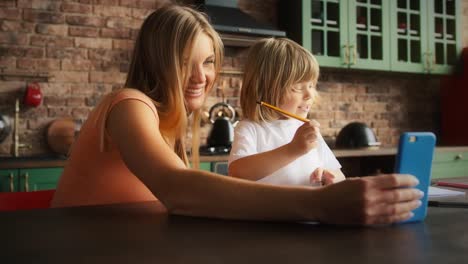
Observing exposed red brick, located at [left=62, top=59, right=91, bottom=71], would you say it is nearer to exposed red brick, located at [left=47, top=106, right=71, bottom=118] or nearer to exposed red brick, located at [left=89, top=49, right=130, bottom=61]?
exposed red brick, located at [left=89, top=49, right=130, bottom=61]

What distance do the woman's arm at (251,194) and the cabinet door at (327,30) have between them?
2.64 m

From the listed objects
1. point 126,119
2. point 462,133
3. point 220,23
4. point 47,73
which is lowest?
point 462,133

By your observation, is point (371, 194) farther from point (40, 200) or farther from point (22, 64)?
point (22, 64)

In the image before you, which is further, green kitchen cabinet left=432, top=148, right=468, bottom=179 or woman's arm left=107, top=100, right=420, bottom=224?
green kitchen cabinet left=432, top=148, right=468, bottom=179

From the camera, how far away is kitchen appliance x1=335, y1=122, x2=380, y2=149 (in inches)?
127

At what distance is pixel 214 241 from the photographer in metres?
0.55

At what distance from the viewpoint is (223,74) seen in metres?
3.33

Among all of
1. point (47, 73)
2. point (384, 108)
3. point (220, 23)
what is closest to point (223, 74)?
point (220, 23)

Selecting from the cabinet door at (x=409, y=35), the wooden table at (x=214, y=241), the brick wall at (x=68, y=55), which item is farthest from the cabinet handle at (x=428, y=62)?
the wooden table at (x=214, y=241)

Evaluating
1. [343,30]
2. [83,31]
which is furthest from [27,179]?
[343,30]

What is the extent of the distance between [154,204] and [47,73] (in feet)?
7.33

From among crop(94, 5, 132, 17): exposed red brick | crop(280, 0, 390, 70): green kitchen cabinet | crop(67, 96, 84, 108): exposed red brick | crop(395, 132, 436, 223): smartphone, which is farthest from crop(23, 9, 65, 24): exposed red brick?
crop(395, 132, 436, 223): smartphone

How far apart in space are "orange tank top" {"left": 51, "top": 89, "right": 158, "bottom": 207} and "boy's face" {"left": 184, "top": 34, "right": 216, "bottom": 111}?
0.95 ft

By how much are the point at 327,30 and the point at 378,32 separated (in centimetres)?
53
